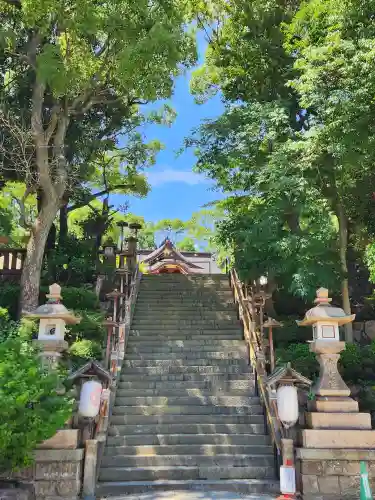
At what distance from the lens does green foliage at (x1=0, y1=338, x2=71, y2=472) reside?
18.2 ft

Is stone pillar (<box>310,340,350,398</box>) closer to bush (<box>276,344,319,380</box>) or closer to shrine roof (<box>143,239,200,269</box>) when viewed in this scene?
bush (<box>276,344,319,380</box>)

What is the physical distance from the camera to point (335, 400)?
24.5 ft

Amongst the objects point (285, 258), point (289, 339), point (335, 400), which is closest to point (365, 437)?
point (335, 400)

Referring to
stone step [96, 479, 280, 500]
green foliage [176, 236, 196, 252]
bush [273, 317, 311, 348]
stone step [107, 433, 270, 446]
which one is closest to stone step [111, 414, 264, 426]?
stone step [107, 433, 270, 446]

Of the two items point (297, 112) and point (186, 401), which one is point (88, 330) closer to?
point (186, 401)

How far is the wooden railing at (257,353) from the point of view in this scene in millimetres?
7996

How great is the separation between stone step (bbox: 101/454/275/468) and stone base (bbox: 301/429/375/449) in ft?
3.40

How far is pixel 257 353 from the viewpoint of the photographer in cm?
1016

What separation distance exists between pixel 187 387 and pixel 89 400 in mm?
3278

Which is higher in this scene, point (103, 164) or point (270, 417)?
point (103, 164)

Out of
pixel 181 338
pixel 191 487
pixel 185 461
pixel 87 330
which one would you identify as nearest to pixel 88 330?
pixel 87 330

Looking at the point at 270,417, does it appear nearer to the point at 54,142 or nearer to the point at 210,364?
the point at 210,364

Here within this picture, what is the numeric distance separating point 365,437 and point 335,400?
659 millimetres

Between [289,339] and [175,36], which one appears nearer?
[175,36]
